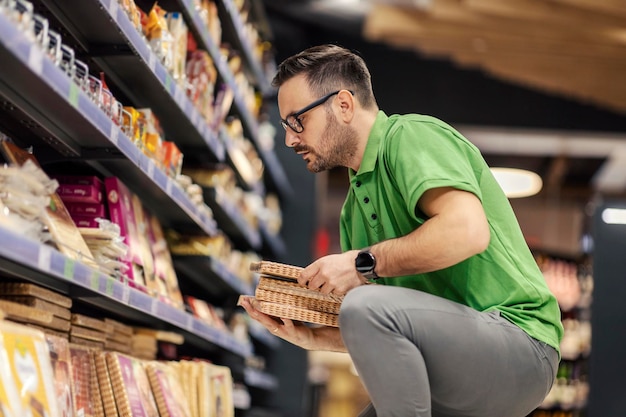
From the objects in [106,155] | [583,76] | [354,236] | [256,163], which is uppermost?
[583,76]

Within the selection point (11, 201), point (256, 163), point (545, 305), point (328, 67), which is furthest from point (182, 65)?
point (256, 163)

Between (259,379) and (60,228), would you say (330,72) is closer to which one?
(60,228)

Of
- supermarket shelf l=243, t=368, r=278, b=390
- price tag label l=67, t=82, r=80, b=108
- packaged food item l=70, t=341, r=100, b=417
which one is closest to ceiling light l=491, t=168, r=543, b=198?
supermarket shelf l=243, t=368, r=278, b=390

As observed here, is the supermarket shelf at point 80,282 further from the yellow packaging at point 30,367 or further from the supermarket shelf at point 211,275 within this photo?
the supermarket shelf at point 211,275

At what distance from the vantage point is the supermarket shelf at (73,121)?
2.03 m

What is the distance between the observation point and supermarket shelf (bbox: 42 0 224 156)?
2.86 m

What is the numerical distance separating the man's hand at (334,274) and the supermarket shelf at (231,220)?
7.88ft


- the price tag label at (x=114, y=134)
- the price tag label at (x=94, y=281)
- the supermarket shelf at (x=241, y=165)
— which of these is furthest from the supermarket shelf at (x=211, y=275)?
the price tag label at (x=94, y=281)

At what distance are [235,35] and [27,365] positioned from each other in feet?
11.7

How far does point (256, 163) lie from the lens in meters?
6.69

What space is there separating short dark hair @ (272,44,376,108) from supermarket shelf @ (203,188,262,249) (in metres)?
2.10

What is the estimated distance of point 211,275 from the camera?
206 inches

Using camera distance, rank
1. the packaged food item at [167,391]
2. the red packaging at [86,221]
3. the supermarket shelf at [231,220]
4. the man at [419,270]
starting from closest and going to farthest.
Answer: the man at [419,270], the red packaging at [86,221], the packaged food item at [167,391], the supermarket shelf at [231,220]

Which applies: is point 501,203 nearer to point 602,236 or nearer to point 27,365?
point 27,365
